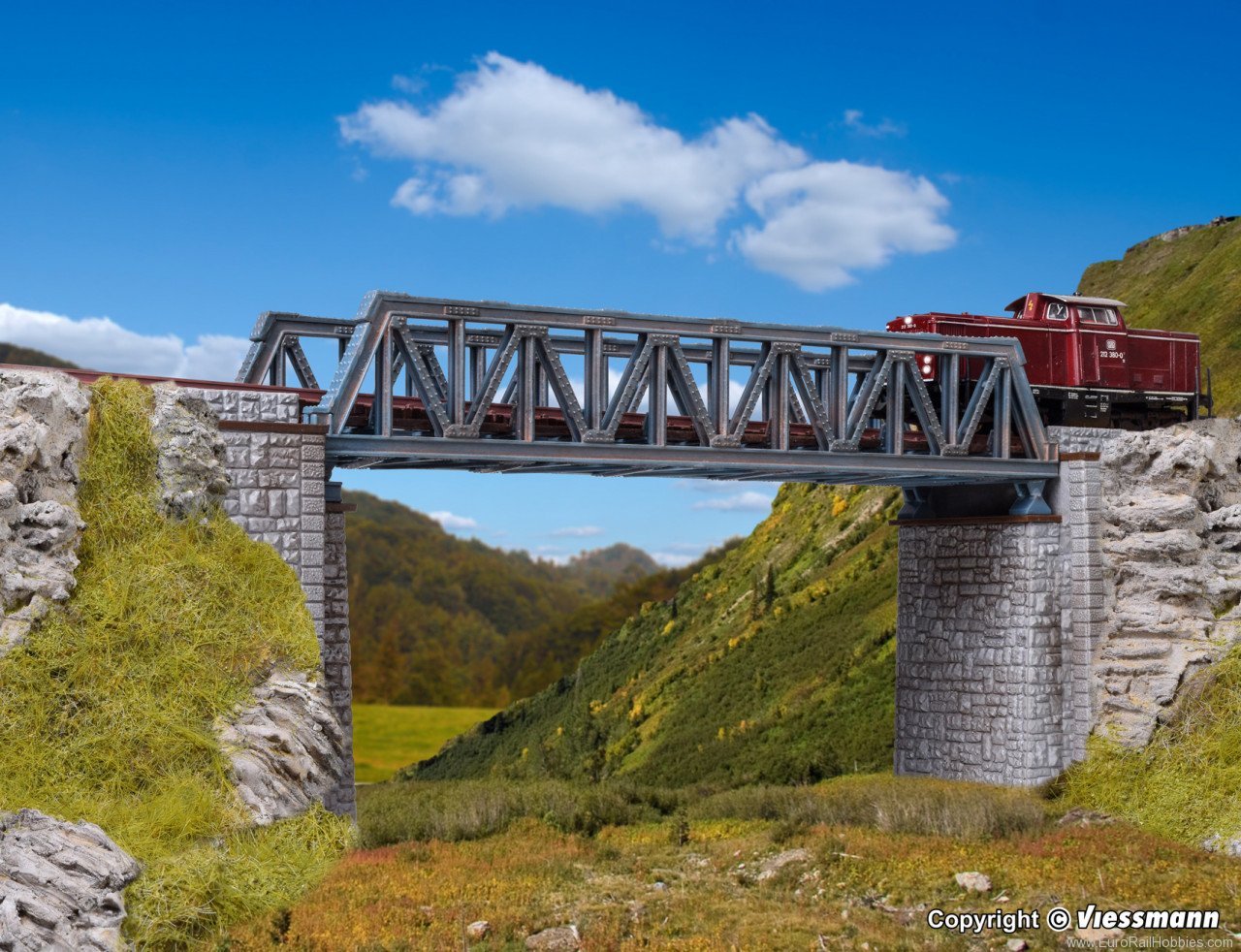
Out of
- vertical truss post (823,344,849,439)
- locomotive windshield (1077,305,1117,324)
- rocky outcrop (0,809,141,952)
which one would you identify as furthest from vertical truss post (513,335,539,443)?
locomotive windshield (1077,305,1117,324)

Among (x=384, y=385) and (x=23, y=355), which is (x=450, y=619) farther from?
(x=384, y=385)

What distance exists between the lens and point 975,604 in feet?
100

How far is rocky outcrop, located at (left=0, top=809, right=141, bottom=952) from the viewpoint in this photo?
15.0 m

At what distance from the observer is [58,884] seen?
1556 centimetres

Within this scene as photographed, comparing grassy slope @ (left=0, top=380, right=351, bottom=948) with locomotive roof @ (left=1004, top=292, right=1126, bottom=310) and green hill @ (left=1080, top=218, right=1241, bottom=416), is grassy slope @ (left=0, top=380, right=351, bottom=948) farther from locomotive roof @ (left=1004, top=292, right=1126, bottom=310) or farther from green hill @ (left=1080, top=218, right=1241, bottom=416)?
green hill @ (left=1080, top=218, right=1241, bottom=416)

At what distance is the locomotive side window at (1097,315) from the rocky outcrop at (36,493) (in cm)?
2257

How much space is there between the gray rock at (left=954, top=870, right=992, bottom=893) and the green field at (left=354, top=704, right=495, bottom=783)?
1769 inches

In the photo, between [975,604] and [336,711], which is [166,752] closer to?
[336,711]

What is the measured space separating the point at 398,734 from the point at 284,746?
189ft

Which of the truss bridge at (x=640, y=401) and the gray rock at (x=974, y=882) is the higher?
the truss bridge at (x=640, y=401)

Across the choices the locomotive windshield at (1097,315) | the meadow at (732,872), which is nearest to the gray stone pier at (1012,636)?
the meadow at (732,872)

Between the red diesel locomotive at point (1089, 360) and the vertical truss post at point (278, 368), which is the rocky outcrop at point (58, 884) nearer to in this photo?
the vertical truss post at point (278, 368)

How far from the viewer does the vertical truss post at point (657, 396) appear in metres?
25.0

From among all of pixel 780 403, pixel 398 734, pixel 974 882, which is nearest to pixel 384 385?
pixel 780 403
